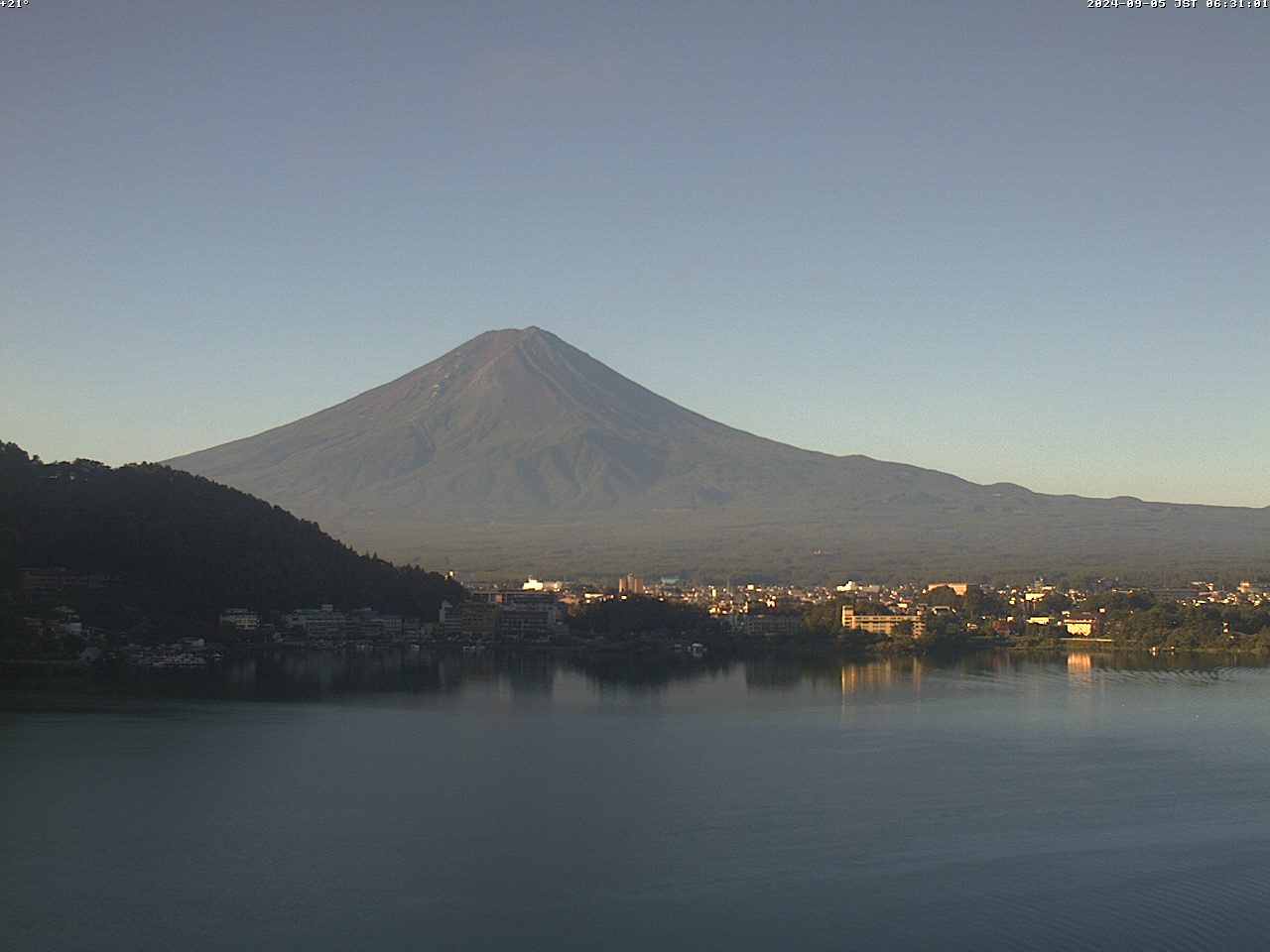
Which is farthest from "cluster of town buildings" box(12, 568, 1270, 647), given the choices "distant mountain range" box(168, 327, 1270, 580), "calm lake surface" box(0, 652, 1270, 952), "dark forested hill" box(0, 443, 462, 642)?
"distant mountain range" box(168, 327, 1270, 580)

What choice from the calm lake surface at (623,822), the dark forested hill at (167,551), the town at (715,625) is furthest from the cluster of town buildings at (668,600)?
the calm lake surface at (623,822)

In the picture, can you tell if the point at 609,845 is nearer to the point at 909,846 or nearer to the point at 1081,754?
the point at 909,846

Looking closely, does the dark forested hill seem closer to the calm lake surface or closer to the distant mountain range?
the calm lake surface

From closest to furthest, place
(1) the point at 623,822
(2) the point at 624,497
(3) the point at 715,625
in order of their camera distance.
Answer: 1. (1) the point at 623,822
2. (3) the point at 715,625
3. (2) the point at 624,497

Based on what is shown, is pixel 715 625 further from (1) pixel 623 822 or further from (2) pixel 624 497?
(2) pixel 624 497

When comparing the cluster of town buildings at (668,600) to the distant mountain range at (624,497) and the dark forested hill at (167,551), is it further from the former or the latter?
the distant mountain range at (624,497)

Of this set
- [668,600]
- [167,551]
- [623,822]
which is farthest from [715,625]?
[623,822]

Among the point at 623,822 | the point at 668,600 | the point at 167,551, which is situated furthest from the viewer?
the point at 668,600
